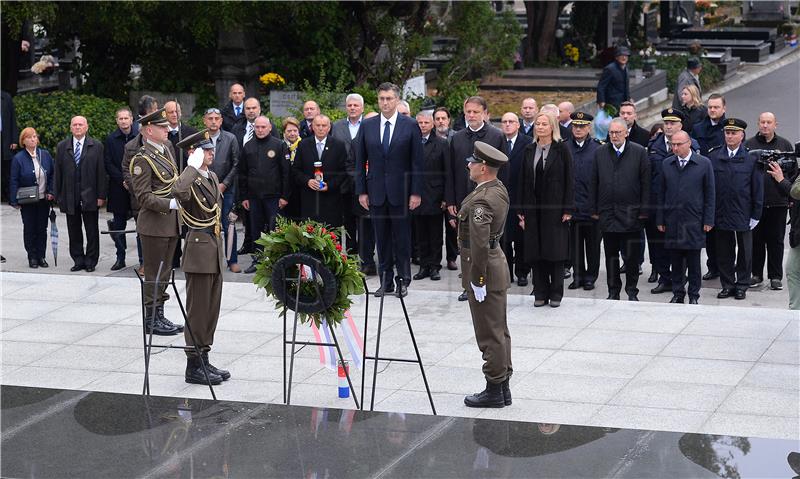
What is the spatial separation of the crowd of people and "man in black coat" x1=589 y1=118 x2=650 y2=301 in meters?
0.01

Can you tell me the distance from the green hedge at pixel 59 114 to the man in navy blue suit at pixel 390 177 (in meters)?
7.42

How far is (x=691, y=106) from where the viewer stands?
15.2 meters

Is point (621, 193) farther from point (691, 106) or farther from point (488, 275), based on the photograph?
point (488, 275)

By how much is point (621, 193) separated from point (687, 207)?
672 millimetres

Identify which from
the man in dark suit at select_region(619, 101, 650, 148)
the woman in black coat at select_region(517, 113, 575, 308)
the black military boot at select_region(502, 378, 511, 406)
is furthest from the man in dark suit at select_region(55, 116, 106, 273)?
the black military boot at select_region(502, 378, 511, 406)

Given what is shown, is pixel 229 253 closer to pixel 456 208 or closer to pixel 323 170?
pixel 323 170

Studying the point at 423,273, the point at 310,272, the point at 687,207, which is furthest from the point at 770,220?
the point at 310,272

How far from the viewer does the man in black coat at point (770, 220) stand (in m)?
12.7

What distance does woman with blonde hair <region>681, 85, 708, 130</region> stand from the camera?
1502 cm

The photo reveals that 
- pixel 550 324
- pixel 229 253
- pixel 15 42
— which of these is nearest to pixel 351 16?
pixel 15 42

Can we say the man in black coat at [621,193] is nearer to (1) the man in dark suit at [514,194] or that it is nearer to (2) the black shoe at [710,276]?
(1) the man in dark suit at [514,194]

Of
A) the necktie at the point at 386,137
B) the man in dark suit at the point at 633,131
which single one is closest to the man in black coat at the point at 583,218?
the man in dark suit at the point at 633,131

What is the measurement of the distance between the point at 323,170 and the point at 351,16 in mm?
8646

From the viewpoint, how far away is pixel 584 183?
1277 cm
